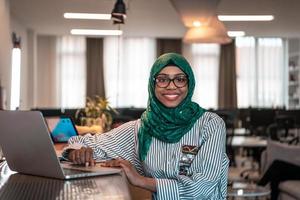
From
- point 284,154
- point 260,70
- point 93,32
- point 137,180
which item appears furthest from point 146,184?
point 260,70

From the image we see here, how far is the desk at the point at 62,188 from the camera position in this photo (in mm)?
1237

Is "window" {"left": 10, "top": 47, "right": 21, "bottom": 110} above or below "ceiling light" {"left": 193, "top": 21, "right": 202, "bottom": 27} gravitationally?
below

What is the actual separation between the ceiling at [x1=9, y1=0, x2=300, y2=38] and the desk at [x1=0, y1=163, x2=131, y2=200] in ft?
17.5

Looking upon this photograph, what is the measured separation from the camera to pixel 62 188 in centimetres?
135

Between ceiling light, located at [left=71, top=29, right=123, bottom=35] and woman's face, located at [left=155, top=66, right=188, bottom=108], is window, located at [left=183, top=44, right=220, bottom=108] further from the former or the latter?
woman's face, located at [left=155, top=66, right=188, bottom=108]

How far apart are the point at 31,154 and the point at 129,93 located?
11.4 metres

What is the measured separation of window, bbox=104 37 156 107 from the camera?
1280 cm

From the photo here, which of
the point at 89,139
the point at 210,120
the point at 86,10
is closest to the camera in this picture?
the point at 210,120

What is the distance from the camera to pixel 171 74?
177 centimetres

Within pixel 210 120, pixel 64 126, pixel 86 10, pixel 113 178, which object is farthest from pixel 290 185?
pixel 86 10

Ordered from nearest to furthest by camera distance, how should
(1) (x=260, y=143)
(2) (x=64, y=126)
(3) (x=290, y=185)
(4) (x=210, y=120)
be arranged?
(4) (x=210, y=120) < (2) (x=64, y=126) < (3) (x=290, y=185) < (1) (x=260, y=143)

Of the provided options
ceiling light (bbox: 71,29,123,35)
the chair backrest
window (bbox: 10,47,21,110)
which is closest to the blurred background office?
ceiling light (bbox: 71,29,123,35)

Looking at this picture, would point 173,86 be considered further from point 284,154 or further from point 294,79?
point 294,79

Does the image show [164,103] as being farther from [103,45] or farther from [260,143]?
[103,45]
